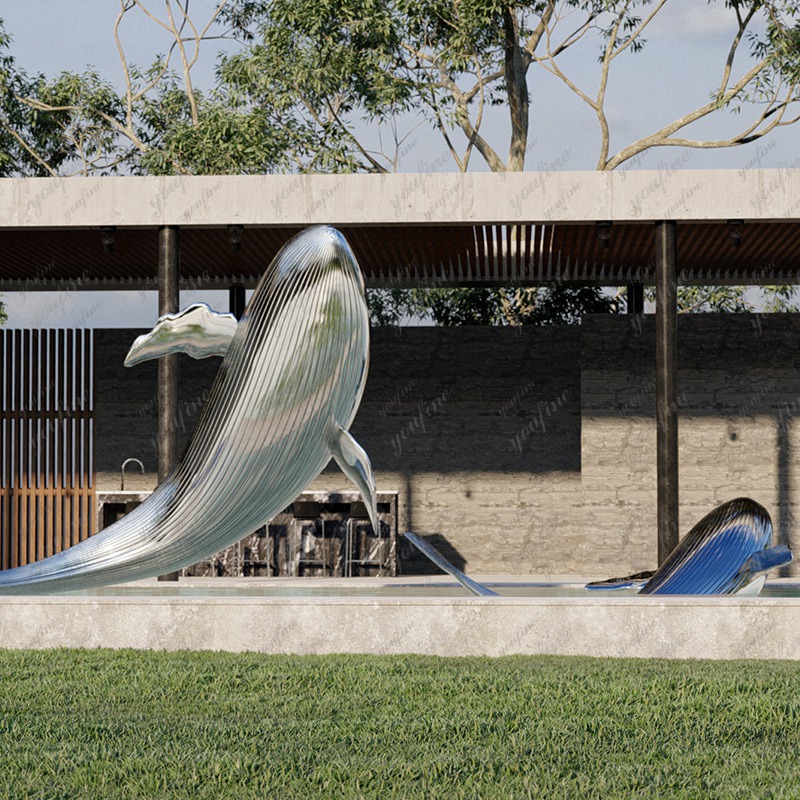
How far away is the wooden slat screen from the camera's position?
19.7 meters

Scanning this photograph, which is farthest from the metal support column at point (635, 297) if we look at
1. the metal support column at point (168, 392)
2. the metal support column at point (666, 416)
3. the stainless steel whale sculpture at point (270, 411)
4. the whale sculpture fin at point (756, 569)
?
the stainless steel whale sculpture at point (270, 411)

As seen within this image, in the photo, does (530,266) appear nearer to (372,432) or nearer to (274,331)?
(372,432)

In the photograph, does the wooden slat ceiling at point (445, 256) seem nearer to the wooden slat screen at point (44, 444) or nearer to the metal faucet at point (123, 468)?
the wooden slat screen at point (44, 444)

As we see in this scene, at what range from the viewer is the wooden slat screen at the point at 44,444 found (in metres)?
19.7

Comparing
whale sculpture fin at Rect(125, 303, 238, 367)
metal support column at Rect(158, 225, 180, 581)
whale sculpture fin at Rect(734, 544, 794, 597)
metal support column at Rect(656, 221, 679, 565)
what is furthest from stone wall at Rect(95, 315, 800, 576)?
whale sculpture fin at Rect(125, 303, 238, 367)

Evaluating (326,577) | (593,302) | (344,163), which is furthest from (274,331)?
(344,163)

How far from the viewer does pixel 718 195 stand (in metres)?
14.2

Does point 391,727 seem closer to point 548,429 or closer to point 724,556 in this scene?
point 724,556

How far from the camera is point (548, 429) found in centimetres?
1948

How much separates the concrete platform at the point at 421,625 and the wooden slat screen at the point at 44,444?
31.8 feet

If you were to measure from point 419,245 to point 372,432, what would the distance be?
3990 millimetres

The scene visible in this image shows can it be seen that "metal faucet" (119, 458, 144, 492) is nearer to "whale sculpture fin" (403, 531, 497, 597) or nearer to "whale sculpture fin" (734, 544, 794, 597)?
"whale sculpture fin" (403, 531, 497, 597)

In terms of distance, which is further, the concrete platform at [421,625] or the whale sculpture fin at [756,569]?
the whale sculpture fin at [756,569]

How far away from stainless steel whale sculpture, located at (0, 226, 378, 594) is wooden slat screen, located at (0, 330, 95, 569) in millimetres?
10568
